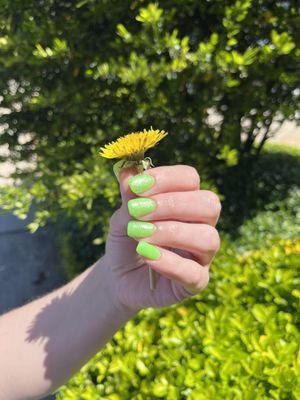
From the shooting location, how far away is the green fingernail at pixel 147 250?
0.99m

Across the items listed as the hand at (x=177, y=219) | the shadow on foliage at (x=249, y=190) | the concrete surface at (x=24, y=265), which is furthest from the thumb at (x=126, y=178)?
the concrete surface at (x=24, y=265)

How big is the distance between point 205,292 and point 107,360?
1.97ft

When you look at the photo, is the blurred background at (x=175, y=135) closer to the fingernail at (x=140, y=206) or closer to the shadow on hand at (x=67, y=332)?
the shadow on hand at (x=67, y=332)

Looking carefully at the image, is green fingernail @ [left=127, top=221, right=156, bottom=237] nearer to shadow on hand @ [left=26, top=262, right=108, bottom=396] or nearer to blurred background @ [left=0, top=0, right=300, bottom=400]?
shadow on hand @ [left=26, top=262, right=108, bottom=396]

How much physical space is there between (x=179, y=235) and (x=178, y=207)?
0.07 metres

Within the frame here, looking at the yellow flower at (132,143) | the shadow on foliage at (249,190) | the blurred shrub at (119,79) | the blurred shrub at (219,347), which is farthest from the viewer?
the shadow on foliage at (249,190)

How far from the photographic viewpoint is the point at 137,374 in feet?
6.50

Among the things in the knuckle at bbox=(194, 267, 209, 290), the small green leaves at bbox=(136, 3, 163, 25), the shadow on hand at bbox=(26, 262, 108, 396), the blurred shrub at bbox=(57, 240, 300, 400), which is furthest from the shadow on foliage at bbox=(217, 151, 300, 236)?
the knuckle at bbox=(194, 267, 209, 290)

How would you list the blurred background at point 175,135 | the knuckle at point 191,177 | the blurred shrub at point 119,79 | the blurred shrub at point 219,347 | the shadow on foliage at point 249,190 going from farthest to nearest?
the shadow on foliage at point 249,190 → the blurred shrub at point 119,79 → the blurred background at point 175,135 → the blurred shrub at point 219,347 → the knuckle at point 191,177

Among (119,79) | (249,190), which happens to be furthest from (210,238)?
(249,190)

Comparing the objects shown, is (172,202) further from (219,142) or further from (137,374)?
(219,142)

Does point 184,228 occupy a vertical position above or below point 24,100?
below

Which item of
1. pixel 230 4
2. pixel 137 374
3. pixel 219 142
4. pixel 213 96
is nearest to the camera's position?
pixel 137 374

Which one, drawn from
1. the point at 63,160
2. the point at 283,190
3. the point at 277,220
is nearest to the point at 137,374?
the point at 63,160
